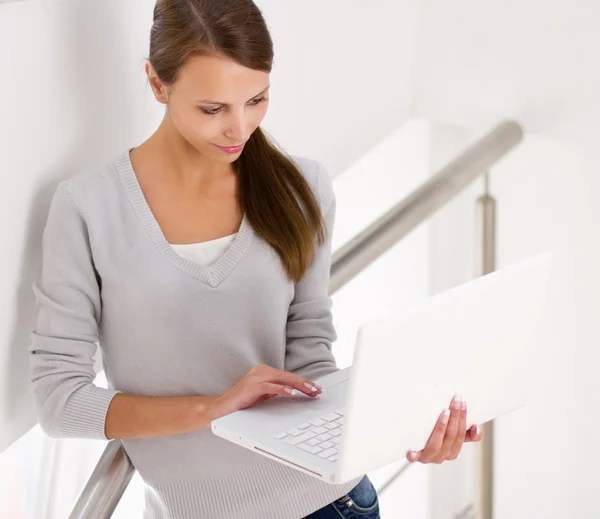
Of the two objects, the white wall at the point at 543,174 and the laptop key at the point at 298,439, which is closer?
the laptop key at the point at 298,439

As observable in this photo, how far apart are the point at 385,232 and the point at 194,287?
57 cm

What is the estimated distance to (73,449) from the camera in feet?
5.13

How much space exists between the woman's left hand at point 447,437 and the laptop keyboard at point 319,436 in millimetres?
85

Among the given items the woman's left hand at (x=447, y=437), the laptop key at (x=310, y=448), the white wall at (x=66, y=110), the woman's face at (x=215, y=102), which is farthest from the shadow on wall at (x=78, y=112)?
the woman's left hand at (x=447, y=437)

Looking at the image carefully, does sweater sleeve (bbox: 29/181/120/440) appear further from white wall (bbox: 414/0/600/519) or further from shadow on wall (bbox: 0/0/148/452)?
white wall (bbox: 414/0/600/519)

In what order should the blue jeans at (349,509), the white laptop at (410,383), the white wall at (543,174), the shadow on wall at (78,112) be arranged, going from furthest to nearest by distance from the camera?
the white wall at (543,174) < the blue jeans at (349,509) < the shadow on wall at (78,112) < the white laptop at (410,383)

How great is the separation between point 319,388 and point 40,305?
0.34 meters

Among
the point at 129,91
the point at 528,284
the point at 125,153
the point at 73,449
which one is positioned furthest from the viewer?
the point at 73,449

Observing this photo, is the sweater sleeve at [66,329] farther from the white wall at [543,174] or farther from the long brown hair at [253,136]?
the white wall at [543,174]

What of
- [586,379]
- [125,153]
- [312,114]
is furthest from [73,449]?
[586,379]

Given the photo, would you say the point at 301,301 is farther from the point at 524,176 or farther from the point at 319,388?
the point at 524,176

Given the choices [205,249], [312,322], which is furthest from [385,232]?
[205,249]

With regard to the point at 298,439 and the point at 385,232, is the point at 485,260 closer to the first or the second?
the point at 385,232

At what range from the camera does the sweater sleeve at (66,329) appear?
3.53 ft
